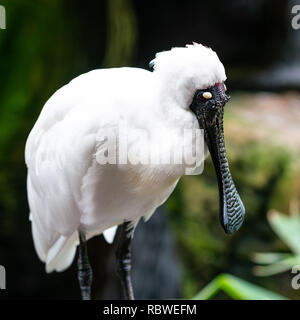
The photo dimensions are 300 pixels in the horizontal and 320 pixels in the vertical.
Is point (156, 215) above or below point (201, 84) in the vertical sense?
below

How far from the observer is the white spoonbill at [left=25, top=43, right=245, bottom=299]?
3.95 feet

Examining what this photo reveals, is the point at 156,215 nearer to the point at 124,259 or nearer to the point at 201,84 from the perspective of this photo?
the point at 124,259

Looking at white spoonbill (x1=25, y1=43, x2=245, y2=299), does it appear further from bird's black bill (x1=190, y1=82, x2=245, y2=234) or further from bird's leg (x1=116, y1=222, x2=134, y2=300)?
bird's leg (x1=116, y1=222, x2=134, y2=300)

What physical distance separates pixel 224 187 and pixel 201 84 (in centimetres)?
26

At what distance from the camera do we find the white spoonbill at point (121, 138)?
121 cm

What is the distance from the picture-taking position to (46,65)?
295 centimetres

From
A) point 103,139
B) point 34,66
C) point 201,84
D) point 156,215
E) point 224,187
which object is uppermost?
point 34,66

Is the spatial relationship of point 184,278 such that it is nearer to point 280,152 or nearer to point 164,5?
point 280,152

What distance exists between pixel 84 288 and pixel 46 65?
5.21 feet

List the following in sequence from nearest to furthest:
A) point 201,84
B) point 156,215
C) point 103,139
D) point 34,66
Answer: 1. point 201,84
2. point 103,139
3. point 34,66
4. point 156,215

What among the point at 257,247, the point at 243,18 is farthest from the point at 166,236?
the point at 243,18

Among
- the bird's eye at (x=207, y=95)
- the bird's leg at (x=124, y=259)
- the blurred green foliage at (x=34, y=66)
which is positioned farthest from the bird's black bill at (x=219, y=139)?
the blurred green foliage at (x=34, y=66)

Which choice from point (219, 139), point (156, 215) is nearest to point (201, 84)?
point (219, 139)

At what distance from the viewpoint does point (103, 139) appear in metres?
1.31
